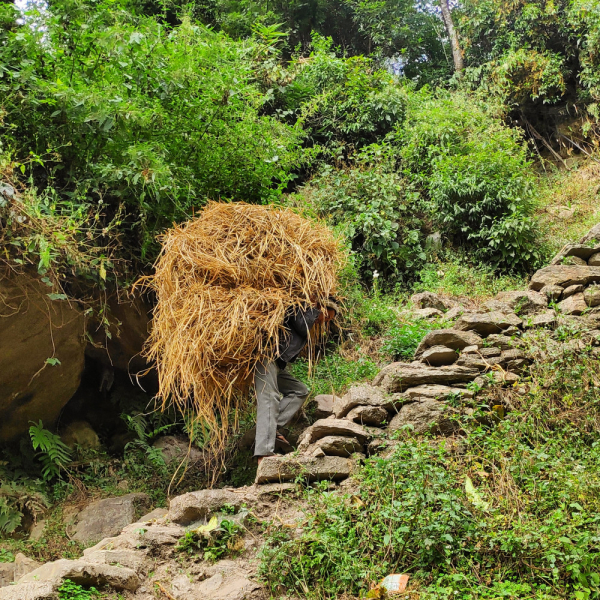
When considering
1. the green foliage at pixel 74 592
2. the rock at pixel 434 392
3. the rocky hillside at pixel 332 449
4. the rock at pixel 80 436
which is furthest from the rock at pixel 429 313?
the green foliage at pixel 74 592

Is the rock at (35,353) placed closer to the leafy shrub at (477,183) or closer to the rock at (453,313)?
the rock at (453,313)

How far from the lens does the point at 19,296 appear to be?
5020 millimetres

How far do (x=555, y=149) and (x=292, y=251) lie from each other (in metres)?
8.88

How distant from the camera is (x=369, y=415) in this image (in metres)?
4.30

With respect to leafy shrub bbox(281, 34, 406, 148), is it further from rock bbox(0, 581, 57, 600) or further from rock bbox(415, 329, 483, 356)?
rock bbox(0, 581, 57, 600)

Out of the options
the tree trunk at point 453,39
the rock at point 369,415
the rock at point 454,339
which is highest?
the tree trunk at point 453,39

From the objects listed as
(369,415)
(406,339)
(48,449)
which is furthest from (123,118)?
(369,415)

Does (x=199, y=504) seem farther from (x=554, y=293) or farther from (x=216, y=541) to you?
(x=554, y=293)

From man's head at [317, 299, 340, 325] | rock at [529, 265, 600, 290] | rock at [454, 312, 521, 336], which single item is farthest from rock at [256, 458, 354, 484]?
rock at [529, 265, 600, 290]

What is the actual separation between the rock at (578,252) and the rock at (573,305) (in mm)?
675

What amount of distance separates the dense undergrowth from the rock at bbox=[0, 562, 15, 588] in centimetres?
229

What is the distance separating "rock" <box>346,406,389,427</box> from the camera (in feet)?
14.1

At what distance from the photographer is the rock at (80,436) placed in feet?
19.7

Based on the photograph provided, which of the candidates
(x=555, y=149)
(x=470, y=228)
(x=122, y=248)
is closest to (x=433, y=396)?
(x=122, y=248)
